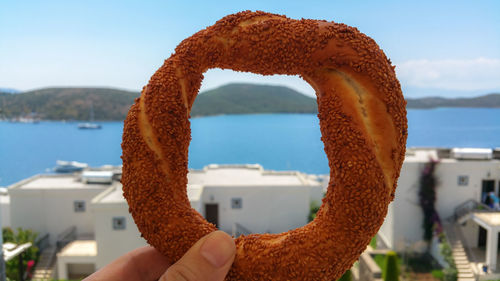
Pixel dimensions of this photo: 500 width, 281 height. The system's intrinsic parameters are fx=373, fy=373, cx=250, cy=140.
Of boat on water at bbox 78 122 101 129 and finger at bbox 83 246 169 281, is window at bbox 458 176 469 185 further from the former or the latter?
boat on water at bbox 78 122 101 129

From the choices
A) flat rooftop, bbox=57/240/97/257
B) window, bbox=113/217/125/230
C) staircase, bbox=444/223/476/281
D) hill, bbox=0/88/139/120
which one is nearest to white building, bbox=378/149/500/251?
staircase, bbox=444/223/476/281

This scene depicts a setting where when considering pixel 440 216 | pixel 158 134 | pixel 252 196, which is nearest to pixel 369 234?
pixel 158 134

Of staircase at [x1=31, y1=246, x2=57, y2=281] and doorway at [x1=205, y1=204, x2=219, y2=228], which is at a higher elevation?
doorway at [x1=205, y1=204, x2=219, y2=228]

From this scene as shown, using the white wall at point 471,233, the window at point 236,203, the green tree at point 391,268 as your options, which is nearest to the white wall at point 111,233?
the window at point 236,203

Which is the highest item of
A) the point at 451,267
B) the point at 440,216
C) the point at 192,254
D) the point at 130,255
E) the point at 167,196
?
the point at 167,196

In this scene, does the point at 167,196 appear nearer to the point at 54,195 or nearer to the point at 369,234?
the point at 369,234

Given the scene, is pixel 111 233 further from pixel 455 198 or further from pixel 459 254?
pixel 455 198

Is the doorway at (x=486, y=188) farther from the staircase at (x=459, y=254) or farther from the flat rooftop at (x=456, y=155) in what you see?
the staircase at (x=459, y=254)
